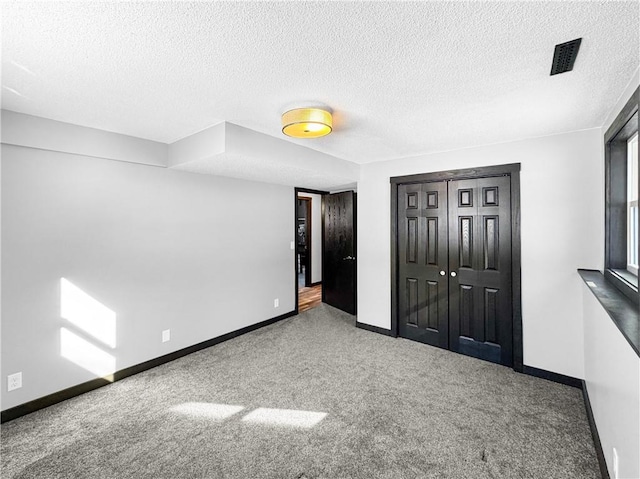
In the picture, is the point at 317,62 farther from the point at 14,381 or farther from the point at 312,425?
the point at 14,381

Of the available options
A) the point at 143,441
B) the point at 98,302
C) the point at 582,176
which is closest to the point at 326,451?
the point at 143,441

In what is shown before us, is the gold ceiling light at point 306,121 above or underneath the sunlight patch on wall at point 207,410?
above

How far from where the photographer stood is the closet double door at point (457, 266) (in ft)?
10.3

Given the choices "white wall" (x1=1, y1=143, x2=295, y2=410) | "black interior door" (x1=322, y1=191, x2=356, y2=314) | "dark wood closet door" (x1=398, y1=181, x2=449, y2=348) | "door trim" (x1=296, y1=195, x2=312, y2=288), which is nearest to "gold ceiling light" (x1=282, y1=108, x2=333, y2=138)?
"white wall" (x1=1, y1=143, x2=295, y2=410)

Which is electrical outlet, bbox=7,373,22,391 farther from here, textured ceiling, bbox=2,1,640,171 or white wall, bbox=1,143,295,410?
textured ceiling, bbox=2,1,640,171

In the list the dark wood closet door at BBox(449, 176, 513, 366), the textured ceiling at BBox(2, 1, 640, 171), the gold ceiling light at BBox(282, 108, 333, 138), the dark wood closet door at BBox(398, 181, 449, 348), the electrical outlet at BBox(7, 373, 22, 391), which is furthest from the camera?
the dark wood closet door at BBox(398, 181, 449, 348)

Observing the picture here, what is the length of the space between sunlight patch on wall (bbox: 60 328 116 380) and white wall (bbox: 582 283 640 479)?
358cm

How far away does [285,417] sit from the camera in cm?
227

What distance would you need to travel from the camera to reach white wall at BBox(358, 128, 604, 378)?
263cm

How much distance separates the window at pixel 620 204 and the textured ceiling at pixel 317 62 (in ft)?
0.98

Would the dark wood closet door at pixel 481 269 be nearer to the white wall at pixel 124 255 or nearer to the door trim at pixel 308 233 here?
the white wall at pixel 124 255

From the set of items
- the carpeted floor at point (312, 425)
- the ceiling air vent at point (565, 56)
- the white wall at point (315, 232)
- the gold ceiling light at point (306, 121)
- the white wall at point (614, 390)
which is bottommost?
the carpeted floor at point (312, 425)

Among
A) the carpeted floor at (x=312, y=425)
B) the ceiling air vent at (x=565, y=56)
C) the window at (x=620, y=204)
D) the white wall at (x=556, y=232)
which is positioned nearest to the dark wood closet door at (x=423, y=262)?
the carpeted floor at (x=312, y=425)

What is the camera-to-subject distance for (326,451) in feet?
6.33
